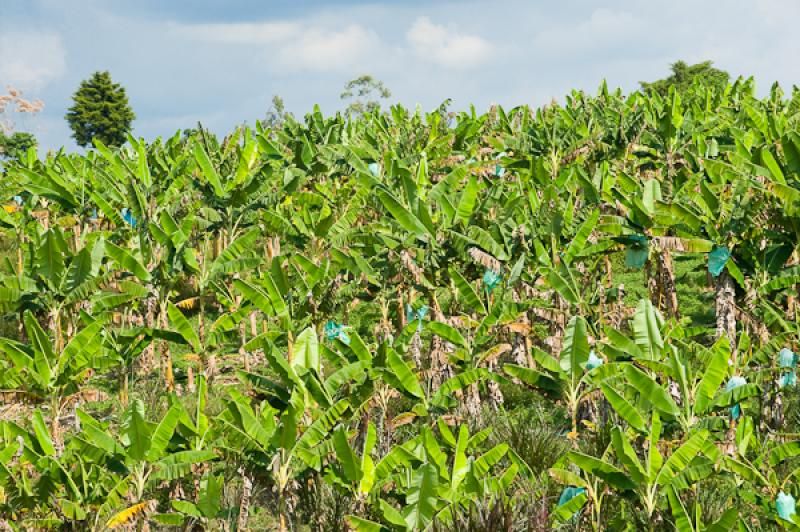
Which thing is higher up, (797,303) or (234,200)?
(234,200)

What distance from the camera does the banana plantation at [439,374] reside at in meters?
4.96

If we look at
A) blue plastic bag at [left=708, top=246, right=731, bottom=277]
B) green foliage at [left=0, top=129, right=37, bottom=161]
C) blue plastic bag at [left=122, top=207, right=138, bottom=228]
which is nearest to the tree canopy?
green foliage at [left=0, top=129, right=37, bottom=161]

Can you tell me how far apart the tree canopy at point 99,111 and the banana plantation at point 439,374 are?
62.5 meters

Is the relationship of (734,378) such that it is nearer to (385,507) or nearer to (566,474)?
(566,474)

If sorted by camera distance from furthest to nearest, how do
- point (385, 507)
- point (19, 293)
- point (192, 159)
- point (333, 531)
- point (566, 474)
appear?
point (192, 159), point (19, 293), point (333, 531), point (566, 474), point (385, 507)

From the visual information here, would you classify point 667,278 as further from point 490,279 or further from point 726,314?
point 490,279

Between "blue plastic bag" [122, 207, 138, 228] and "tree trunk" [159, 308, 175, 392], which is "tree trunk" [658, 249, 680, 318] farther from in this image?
"blue plastic bag" [122, 207, 138, 228]

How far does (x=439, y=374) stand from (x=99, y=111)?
69.4 meters

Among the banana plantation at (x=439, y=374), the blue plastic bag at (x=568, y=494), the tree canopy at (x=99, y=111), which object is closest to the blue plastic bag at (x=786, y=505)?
A: the banana plantation at (x=439, y=374)

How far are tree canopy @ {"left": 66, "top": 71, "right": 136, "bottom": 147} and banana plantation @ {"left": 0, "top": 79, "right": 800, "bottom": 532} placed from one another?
62506 mm

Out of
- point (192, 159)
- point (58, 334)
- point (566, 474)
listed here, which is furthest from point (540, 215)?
point (192, 159)

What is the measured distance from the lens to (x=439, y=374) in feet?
24.5

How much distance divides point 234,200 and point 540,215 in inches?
165

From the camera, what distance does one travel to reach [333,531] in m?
5.28
